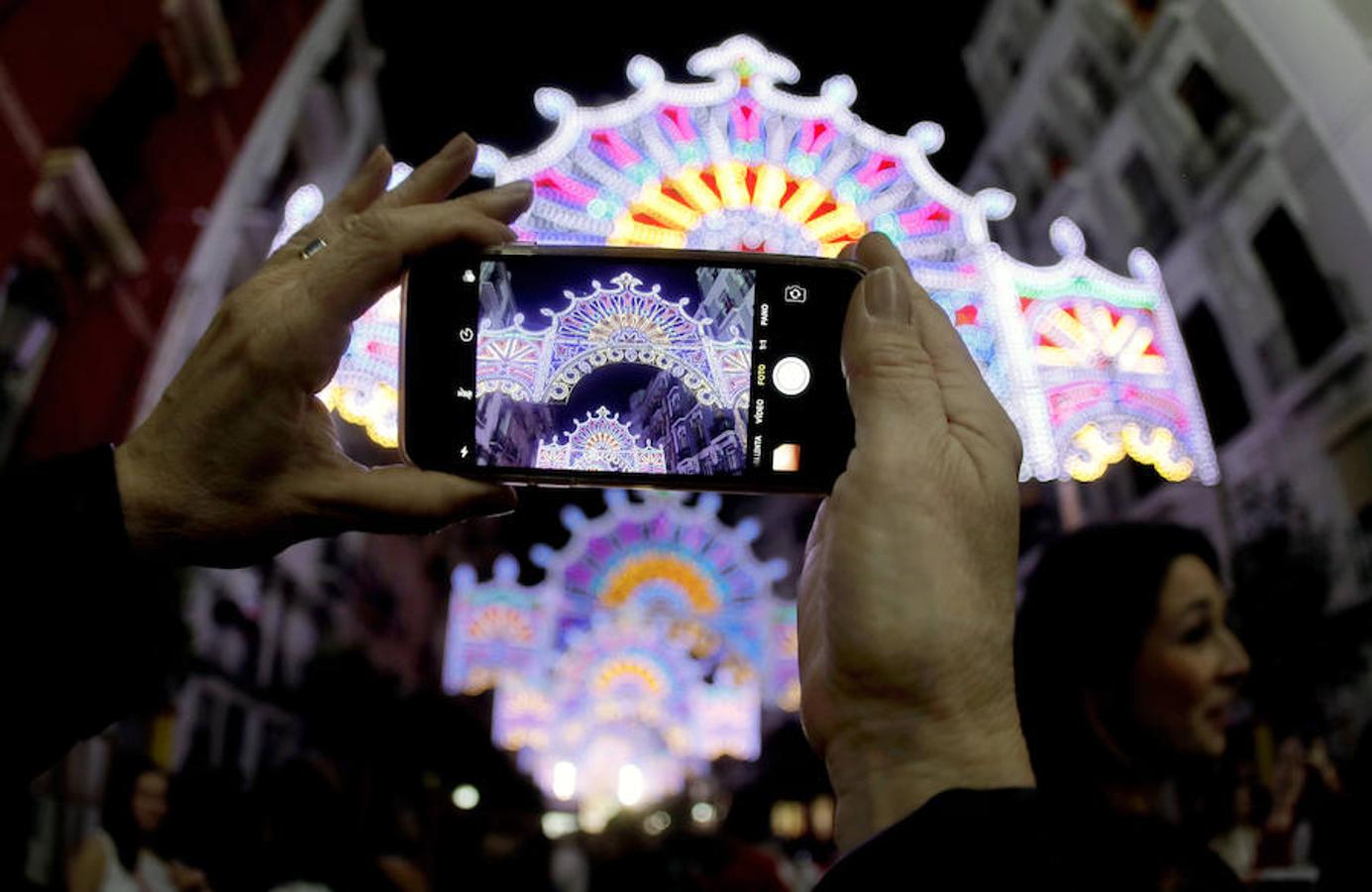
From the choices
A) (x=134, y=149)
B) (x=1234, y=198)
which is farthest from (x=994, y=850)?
(x=1234, y=198)

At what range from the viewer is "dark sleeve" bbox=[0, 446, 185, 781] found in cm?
101

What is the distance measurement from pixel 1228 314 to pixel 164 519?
12.9 metres

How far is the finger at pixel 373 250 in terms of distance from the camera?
1308mm

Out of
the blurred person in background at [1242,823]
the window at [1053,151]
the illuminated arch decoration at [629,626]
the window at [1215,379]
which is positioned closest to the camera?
the blurred person in background at [1242,823]

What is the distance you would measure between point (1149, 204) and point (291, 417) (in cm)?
1473

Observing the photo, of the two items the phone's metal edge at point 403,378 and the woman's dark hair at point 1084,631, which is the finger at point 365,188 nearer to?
the phone's metal edge at point 403,378

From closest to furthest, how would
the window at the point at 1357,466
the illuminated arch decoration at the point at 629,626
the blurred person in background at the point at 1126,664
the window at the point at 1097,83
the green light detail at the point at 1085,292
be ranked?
the blurred person in background at the point at 1126,664 → the green light detail at the point at 1085,292 → the window at the point at 1357,466 → the illuminated arch decoration at the point at 629,626 → the window at the point at 1097,83

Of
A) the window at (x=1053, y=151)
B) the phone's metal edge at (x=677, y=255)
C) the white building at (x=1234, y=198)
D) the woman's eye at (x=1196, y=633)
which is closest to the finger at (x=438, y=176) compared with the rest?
the phone's metal edge at (x=677, y=255)

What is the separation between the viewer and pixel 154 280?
389 inches

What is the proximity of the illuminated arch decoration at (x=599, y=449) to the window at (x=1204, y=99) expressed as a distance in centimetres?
1135

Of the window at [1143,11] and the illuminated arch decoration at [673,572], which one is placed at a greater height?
the window at [1143,11]

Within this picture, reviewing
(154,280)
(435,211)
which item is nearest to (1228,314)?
(154,280)

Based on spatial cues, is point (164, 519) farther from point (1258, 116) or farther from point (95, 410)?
point (1258, 116)

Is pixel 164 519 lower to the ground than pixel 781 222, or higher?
lower
